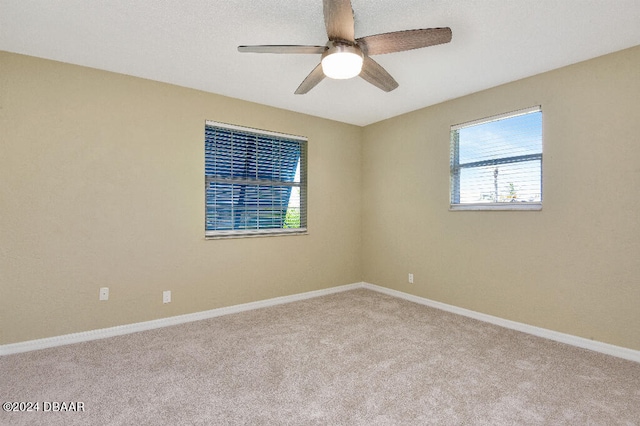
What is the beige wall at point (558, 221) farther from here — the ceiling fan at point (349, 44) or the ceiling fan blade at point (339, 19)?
the ceiling fan blade at point (339, 19)

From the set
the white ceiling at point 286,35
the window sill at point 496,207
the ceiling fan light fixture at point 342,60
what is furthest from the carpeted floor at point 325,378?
the white ceiling at point 286,35

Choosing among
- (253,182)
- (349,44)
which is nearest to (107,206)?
(253,182)

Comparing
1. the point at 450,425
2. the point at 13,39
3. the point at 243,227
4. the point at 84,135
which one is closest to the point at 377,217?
the point at 243,227

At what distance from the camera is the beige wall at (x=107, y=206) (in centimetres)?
253

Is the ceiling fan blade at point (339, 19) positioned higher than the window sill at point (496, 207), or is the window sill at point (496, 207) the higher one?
the ceiling fan blade at point (339, 19)

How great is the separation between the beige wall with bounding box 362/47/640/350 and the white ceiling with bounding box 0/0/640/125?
321mm

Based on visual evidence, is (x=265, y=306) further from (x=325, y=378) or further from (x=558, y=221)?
A: (x=558, y=221)

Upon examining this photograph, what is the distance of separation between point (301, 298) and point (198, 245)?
58.8 inches

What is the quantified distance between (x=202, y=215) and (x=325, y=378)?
2.10 meters

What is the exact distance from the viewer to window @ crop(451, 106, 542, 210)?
3.00 metres

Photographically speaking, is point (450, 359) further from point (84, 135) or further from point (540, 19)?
point (84, 135)

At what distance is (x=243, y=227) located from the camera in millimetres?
3723

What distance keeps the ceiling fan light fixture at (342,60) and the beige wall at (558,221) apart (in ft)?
6.58

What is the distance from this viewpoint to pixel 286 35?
231 cm
